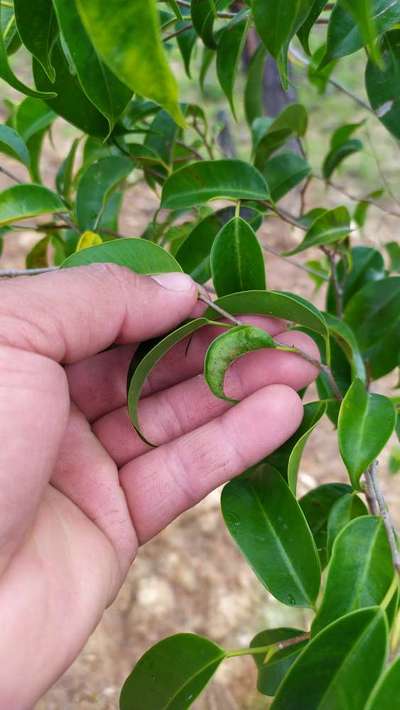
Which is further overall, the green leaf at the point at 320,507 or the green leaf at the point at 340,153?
the green leaf at the point at 340,153

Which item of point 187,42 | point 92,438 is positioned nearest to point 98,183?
point 187,42

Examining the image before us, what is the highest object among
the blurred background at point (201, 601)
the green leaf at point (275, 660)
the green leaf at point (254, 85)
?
the green leaf at point (254, 85)

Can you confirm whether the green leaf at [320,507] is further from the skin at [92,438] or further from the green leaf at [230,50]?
the green leaf at [230,50]

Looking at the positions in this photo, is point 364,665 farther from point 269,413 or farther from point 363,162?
point 363,162

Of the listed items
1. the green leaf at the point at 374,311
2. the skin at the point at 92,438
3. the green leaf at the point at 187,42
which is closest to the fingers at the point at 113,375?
the skin at the point at 92,438

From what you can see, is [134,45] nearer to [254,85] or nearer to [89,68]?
[89,68]
